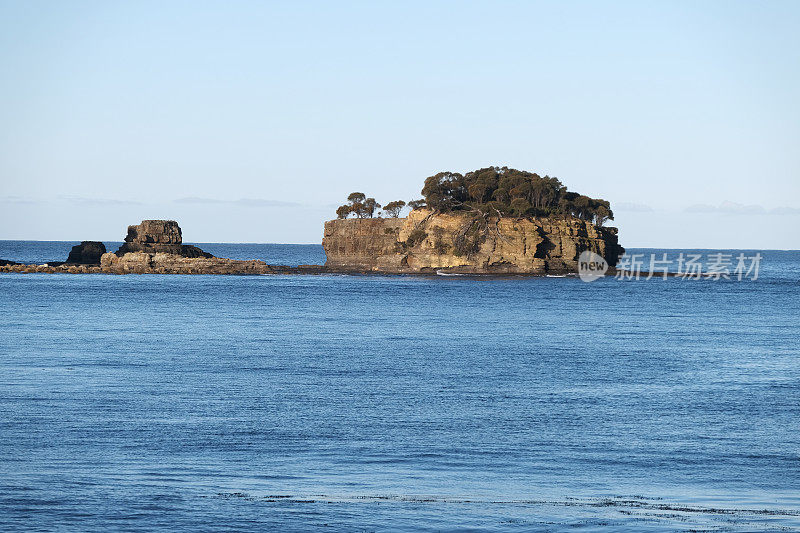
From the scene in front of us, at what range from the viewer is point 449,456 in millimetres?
22594

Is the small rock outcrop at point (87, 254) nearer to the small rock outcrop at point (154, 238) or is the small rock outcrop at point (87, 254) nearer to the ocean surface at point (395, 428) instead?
the small rock outcrop at point (154, 238)

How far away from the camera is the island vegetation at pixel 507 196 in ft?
487

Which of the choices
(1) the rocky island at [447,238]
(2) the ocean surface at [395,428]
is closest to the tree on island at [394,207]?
(1) the rocky island at [447,238]

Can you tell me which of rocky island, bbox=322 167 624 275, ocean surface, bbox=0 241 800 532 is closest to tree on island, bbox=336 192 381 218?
rocky island, bbox=322 167 624 275

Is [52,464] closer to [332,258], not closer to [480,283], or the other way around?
[480,283]

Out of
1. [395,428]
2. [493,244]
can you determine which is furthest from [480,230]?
[395,428]

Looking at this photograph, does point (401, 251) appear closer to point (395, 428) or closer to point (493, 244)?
point (493, 244)

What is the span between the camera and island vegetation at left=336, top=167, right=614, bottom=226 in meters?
148

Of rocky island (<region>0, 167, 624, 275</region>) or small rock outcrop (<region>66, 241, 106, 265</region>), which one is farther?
small rock outcrop (<region>66, 241, 106, 265</region>)

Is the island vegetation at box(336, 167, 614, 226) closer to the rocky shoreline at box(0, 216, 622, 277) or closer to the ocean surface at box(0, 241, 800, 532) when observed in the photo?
the rocky shoreline at box(0, 216, 622, 277)

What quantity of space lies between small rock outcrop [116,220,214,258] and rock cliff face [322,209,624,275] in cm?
3725

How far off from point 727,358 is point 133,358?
28216mm

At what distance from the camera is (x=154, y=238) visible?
156625 mm

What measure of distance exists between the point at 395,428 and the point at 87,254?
148412 mm
